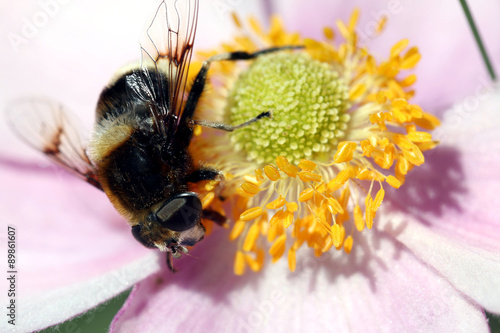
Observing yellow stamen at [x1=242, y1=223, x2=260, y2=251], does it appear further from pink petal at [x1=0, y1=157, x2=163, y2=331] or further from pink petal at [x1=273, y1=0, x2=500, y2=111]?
pink petal at [x1=273, y1=0, x2=500, y2=111]

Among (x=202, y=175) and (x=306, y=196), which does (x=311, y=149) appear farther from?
(x=202, y=175)

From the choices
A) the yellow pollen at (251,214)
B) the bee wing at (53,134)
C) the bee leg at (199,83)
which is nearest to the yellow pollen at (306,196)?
the yellow pollen at (251,214)

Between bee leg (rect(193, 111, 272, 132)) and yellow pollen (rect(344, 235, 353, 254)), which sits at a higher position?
bee leg (rect(193, 111, 272, 132))

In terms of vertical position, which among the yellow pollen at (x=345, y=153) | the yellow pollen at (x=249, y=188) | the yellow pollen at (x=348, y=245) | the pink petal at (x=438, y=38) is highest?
the pink petal at (x=438, y=38)

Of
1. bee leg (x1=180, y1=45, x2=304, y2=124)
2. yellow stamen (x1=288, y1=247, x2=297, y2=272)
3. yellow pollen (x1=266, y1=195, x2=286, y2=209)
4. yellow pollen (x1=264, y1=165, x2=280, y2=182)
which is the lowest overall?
yellow stamen (x1=288, y1=247, x2=297, y2=272)

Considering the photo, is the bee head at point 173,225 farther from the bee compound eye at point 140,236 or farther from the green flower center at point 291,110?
the green flower center at point 291,110

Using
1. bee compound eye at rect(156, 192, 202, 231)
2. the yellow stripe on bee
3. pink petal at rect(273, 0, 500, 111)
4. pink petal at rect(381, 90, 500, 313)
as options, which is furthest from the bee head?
pink petal at rect(273, 0, 500, 111)
